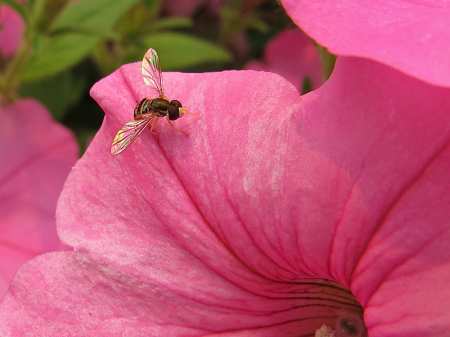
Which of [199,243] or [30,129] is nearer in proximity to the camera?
[199,243]

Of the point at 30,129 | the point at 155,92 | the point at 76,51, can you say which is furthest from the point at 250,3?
the point at 155,92

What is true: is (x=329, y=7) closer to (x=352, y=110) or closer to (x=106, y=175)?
(x=352, y=110)

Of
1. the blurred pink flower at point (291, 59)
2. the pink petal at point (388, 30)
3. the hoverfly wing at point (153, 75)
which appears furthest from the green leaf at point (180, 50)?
the pink petal at point (388, 30)

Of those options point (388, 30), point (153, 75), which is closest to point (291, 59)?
point (153, 75)

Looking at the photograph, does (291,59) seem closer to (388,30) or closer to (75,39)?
(75,39)

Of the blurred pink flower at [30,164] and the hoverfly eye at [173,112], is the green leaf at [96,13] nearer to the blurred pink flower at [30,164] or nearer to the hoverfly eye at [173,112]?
the blurred pink flower at [30,164]

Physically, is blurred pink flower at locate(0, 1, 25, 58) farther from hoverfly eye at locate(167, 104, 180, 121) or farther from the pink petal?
the pink petal
